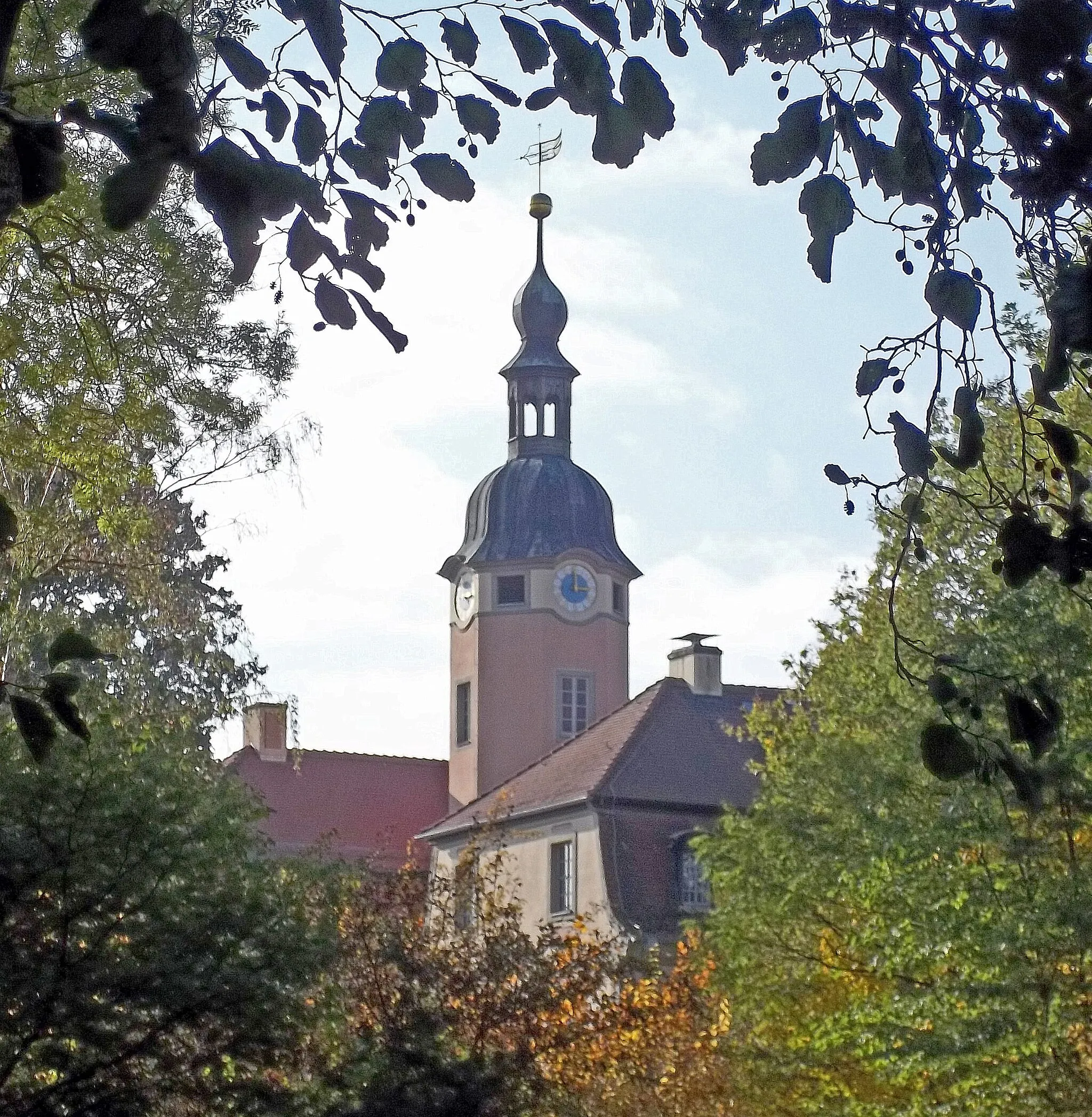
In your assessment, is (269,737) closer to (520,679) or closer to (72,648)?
(520,679)

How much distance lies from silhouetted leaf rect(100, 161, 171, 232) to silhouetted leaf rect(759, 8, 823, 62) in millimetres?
1642

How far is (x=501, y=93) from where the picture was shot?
3.40 m

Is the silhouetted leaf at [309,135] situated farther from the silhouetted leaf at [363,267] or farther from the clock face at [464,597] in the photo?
the clock face at [464,597]

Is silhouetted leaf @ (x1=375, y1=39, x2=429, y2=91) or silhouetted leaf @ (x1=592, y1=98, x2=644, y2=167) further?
silhouetted leaf @ (x1=375, y1=39, x2=429, y2=91)

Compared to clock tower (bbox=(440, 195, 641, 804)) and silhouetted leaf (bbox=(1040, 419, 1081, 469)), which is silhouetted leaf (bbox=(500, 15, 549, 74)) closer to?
silhouetted leaf (bbox=(1040, 419, 1081, 469))

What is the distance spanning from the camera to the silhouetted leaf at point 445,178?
3383 mm

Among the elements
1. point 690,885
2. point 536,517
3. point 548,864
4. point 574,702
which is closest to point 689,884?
point 690,885

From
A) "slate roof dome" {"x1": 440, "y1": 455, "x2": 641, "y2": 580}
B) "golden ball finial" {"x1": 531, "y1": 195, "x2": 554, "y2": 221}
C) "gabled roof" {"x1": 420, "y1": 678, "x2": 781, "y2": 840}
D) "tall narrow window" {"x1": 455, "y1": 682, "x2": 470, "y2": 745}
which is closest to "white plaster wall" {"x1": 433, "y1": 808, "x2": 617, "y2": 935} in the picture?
"gabled roof" {"x1": 420, "y1": 678, "x2": 781, "y2": 840}

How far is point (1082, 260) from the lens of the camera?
134 inches

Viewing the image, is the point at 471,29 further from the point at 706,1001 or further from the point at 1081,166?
the point at 706,1001

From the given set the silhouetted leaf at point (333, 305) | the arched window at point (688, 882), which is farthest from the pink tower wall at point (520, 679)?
the silhouetted leaf at point (333, 305)

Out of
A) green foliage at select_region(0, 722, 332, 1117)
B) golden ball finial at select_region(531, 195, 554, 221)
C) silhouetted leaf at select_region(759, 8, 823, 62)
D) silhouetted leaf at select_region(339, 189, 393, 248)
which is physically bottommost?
green foliage at select_region(0, 722, 332, 1117)

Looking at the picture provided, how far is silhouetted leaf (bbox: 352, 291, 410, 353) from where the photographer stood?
3.09m

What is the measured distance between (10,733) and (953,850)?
8782 mm
